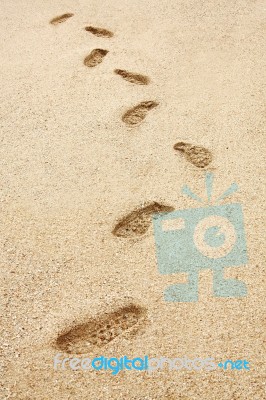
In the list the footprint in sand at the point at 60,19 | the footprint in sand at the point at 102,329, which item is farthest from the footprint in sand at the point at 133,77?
the footprint in sand at the point at 102,329

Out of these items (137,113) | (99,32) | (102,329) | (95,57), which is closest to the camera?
(102,329)

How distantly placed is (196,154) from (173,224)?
35 centimetres

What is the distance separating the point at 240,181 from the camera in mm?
1821

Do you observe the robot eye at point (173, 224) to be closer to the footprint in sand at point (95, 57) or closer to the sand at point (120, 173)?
the sand at point (120, 173)

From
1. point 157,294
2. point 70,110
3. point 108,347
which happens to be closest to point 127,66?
point 70,110

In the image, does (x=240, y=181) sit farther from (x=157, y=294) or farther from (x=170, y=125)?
(x=157, y=294)

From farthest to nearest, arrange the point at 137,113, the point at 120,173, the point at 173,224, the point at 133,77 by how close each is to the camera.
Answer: the point at 133,77
the point at 137,113
the point at 120,173
the point at 173,224

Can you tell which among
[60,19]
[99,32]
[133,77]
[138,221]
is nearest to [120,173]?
[138,221]

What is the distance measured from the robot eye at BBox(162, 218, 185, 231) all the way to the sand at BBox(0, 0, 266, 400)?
56 millimetres

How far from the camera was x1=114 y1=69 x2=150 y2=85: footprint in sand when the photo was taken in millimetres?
2271

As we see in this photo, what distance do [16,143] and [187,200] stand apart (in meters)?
0.75

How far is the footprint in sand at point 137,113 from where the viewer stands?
6.88ft

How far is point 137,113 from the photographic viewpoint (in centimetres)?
213

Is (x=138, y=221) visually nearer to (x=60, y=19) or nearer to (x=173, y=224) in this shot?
(x=173, y=224)
